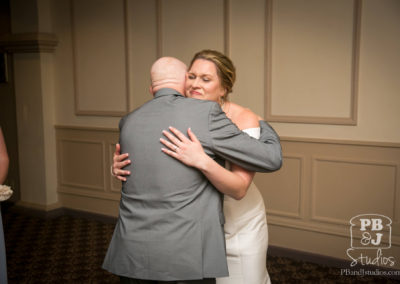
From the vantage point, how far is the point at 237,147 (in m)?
1.60

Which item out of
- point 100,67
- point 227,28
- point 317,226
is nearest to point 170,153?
point 317,226

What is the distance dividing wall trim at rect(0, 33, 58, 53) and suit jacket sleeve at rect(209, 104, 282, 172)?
4.15 metres

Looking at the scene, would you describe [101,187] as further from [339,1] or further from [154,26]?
[339,1]

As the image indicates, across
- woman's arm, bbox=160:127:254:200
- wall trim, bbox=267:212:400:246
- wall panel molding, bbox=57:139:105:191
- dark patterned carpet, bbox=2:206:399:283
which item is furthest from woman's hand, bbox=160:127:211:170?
wall panel molding, bbox=57:139:105:191

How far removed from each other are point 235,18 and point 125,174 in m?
2.84

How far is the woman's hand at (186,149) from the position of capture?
1.55 m

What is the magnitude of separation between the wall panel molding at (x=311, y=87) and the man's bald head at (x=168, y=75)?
2340 millimetres

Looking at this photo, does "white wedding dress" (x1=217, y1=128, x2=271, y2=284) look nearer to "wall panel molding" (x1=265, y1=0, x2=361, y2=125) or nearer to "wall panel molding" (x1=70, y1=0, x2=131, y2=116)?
"wall panel molding" (x1=265, y1=0, x2=361, y2=125)

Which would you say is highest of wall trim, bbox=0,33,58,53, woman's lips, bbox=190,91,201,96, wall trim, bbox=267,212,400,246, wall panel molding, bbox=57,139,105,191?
wall trim, bbox=0,33,58,53

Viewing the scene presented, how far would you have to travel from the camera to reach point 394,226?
3.57m

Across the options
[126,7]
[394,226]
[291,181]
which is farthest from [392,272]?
[126,7]

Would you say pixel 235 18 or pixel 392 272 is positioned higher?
pixel 235 18

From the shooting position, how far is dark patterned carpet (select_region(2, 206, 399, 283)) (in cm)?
363

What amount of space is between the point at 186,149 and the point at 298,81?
259cm
